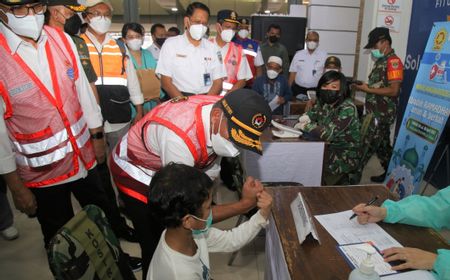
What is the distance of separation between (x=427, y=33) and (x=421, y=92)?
88 centimetres

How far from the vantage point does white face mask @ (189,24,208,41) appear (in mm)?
2734

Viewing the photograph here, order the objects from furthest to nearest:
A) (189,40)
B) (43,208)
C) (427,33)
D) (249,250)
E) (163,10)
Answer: (163,10)
(427,33)
(189,40)
(249,250)
(43,208)

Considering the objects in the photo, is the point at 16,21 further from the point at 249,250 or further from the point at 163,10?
the point at 163,10

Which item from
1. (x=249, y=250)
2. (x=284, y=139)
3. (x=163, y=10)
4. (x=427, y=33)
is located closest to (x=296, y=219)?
(x=249, y=250)

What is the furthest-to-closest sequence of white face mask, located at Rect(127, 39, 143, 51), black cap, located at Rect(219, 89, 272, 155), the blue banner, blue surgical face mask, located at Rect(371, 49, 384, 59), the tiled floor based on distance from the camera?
1. blue surgical face mask, located at Rect(371, 49, 384, 59)
2. white face mask, located at Rect(127, 39, 143, 51)
3. the blue banner
4. the tiled floor
5. black cap, located at Rect(219, 89, 272, 155)

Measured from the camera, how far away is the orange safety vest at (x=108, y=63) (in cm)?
238

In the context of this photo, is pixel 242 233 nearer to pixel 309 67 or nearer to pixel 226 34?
pixel 226 34

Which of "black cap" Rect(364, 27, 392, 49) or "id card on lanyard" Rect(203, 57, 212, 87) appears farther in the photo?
"black cap" Rect(364, 27, 392, 49)

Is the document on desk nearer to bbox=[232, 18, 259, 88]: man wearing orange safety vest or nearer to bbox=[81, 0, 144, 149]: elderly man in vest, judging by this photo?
bbox=[81, 0, 144, 149]: elderly man in vest

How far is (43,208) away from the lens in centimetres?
169

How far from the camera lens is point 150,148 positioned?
133cm

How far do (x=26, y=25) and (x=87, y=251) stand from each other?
103cm

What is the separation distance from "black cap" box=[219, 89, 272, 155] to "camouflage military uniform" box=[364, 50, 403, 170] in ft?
8.38

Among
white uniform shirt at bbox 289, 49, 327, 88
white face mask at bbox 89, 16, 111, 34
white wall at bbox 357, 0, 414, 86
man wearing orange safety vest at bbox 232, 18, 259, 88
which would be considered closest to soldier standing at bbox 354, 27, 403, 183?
white uniform shirt at bbox 289, 49, 327, 88
